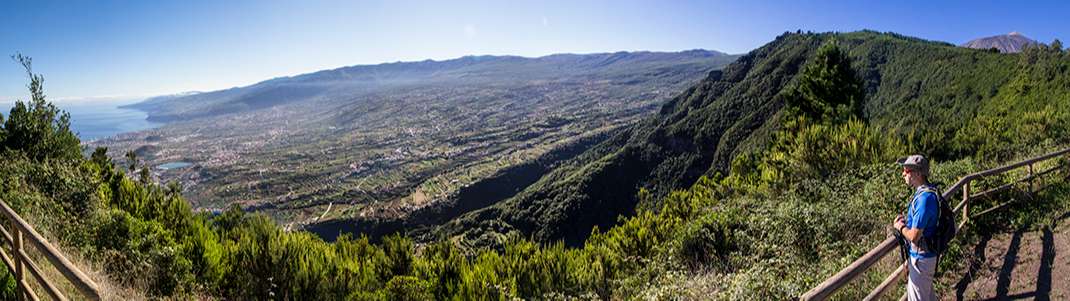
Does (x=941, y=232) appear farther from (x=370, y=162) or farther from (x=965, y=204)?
(x=370, y=162)

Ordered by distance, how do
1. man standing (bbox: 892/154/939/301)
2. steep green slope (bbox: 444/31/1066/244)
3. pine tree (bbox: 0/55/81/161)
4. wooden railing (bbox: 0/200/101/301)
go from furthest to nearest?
steep green slope (bbox: 444/31/1066/244) → pine tree (bbox: 0/55/81/161) → man standing (bbox: 892/154/939/301) → wooden railing (bbox: 0/200/101/301)

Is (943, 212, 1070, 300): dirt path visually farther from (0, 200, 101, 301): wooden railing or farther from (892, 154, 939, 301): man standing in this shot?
(0, 200, 101, 301): wooden railing

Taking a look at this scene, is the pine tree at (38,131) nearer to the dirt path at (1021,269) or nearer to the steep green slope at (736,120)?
the dirt path at (1021,269)

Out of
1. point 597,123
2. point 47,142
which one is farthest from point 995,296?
point 597,123

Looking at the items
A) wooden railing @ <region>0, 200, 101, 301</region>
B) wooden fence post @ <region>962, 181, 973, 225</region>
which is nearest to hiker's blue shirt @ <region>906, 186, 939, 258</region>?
wooden fence post @ <region>962, 181, 973, 225</region>

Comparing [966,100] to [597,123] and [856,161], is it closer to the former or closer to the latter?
[856,161]
